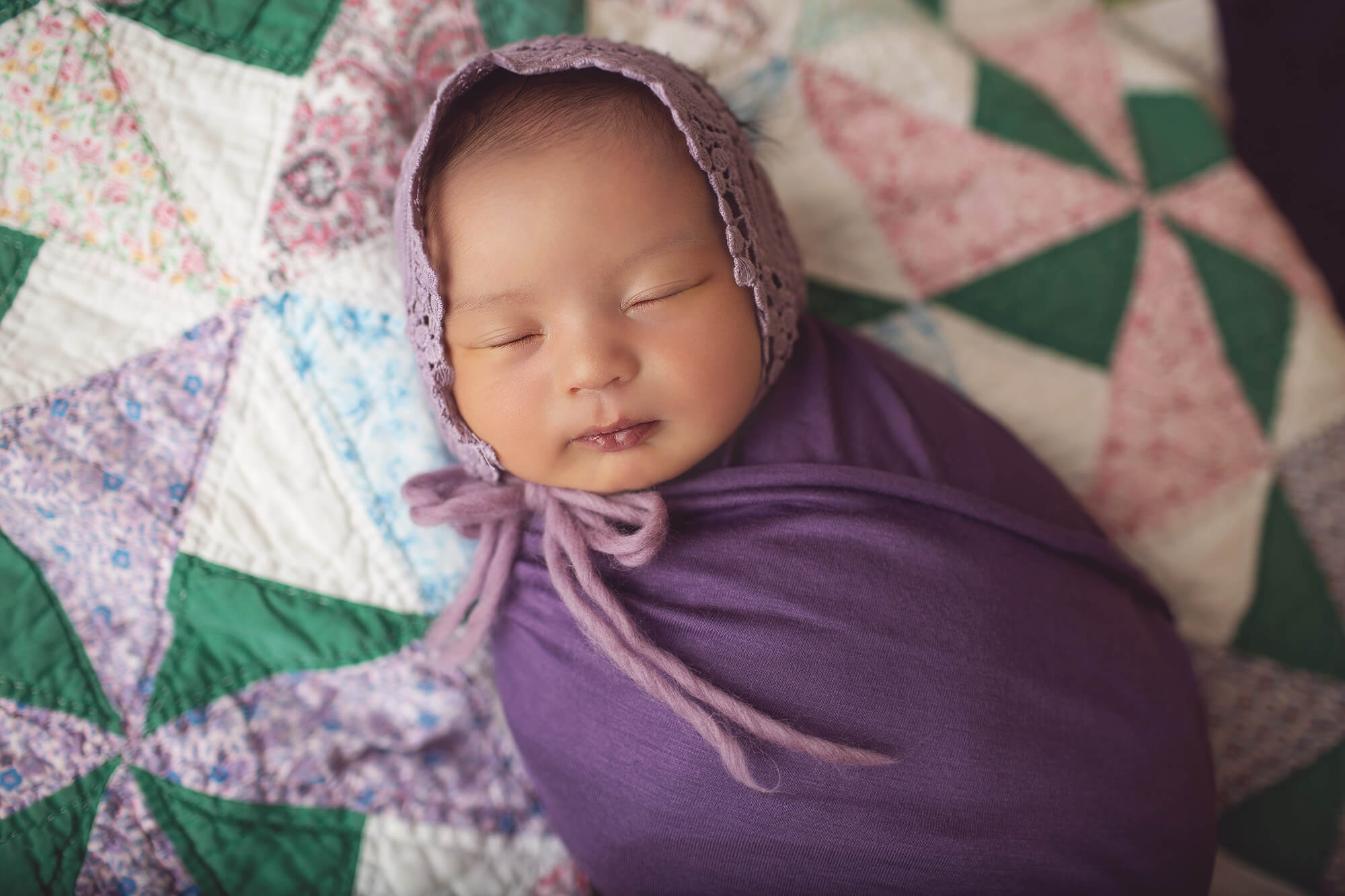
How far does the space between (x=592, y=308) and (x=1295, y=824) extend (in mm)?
1087

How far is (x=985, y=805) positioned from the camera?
0.79 meters

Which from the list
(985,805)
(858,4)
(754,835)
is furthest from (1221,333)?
(754,835)

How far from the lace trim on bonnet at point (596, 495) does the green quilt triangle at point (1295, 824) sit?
619 mm

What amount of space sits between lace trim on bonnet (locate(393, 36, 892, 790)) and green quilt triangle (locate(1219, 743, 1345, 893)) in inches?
24.4

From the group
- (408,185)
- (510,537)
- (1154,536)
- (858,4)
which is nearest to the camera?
(408,185)

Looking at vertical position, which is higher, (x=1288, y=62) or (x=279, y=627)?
(x=1288, y=62)

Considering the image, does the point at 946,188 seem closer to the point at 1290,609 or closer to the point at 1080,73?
the point at 1080,73

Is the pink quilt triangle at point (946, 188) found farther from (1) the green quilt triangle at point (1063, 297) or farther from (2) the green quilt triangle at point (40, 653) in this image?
(2) the green quilt triangle at point (40, 653)

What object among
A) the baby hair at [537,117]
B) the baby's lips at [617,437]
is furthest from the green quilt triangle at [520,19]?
the baby's lips at [617,437]

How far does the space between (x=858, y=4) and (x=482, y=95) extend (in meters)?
0.74

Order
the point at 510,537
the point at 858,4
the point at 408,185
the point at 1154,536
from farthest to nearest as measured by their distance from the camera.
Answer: the point at 858,4 → the point at 1154,536 → the point at 510,537 → the point at 408,185

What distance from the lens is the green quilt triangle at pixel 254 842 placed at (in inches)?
33.8

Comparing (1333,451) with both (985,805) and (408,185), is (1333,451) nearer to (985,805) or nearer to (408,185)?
(985,805)

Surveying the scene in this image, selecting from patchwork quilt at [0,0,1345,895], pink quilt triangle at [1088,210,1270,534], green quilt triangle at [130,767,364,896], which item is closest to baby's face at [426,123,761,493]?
patchwork quilt at [0,0,1345,895]
